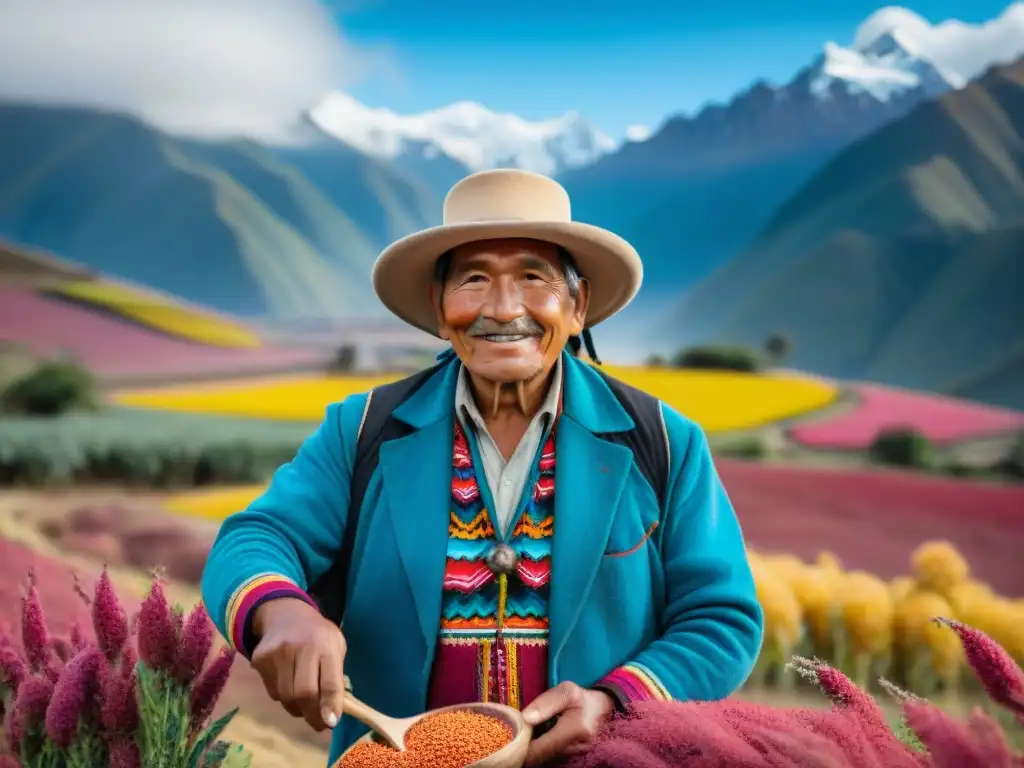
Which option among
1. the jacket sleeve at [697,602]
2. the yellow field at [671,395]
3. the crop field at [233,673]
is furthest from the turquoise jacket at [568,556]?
the yellow field at [671,395]

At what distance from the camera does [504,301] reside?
165 cm

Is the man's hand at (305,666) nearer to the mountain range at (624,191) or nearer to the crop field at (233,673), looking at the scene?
the crop field at (233,673)

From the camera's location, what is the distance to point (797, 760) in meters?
0.90

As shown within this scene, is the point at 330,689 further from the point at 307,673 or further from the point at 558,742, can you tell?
the point at 558,742

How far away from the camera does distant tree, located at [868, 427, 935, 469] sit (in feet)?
20.7

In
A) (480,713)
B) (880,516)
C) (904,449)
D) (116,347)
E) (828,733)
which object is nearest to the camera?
(828,733)

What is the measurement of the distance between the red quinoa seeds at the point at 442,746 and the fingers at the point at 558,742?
0.17ft

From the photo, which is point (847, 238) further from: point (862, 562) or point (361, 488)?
point (361, 488)

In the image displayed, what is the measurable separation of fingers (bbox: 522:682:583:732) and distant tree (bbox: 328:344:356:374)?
630cm

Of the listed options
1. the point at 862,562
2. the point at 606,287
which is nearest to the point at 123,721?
the point at 606,287

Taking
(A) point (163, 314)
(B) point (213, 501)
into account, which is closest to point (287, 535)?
(B) point (213, 501)

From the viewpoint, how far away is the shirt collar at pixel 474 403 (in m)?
1.74

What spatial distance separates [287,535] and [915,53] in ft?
21.3

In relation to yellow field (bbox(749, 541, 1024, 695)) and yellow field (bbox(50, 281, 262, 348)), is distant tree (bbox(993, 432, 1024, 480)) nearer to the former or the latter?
yellow field (bbox(749, 541, 1024, 695))
